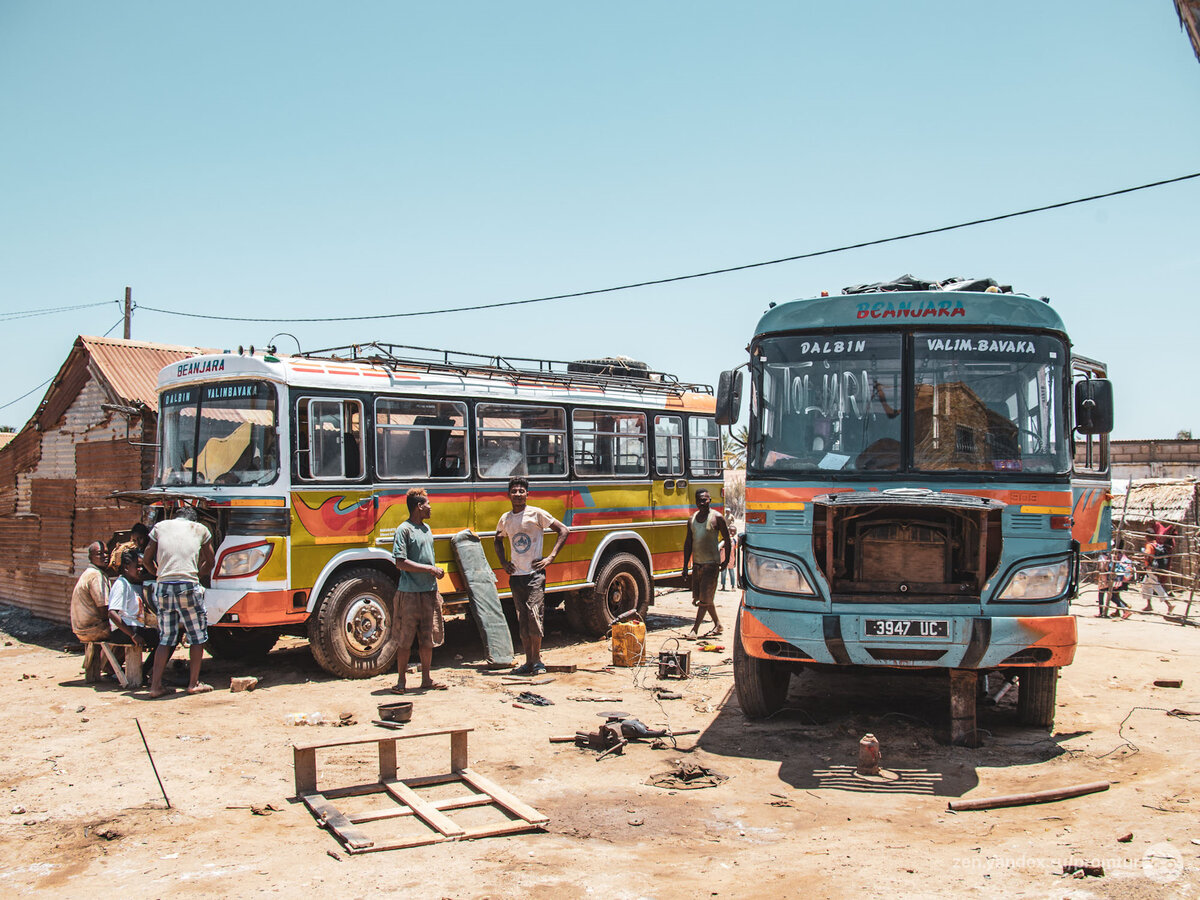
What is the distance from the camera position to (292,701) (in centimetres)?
915

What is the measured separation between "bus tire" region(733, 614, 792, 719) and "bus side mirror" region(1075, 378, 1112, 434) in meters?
3.04

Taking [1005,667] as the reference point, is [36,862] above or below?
below

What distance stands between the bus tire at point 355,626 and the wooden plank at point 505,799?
3.84m

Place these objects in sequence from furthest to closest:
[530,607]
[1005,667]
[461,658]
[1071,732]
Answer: [461,658] → [530,607] → [1071,732] → [1005,667]

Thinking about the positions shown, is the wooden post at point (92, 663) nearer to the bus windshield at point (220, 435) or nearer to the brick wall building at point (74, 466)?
the bus windshield at point (220, 435)

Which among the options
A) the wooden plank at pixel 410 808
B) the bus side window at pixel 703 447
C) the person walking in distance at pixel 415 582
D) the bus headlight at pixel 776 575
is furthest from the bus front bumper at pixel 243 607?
the bus side window at pixel 703 447

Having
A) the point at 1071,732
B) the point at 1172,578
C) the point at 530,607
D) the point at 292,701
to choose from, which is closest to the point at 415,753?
the point at 292,701

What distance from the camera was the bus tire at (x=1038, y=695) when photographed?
7.73 metres

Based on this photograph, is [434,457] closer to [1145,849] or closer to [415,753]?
[415,753]

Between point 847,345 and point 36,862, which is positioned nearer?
point 36,862

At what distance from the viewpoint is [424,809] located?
5.79m

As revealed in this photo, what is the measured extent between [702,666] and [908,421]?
15.3 ft

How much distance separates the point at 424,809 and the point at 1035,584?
452 cm

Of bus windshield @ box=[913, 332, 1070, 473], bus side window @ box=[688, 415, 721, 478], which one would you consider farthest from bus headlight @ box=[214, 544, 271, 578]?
bus side window @ box=[688, 415, 721, 478]
